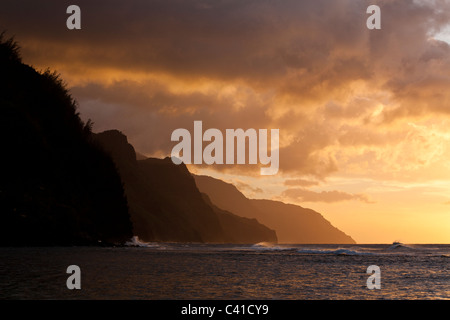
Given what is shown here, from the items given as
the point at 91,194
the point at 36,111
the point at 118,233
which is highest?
the point at 36,111

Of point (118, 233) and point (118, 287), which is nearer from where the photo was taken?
point (118, 287)

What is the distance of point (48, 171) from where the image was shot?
4232 inches

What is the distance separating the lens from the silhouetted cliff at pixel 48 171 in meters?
94.3

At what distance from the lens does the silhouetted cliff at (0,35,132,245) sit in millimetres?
94306

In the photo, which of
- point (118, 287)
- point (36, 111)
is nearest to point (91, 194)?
point (36, 111)

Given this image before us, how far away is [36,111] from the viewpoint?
120 m

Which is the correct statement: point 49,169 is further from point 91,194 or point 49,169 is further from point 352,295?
point 352,295

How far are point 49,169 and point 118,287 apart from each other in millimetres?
87294

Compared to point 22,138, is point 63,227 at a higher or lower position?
lower
